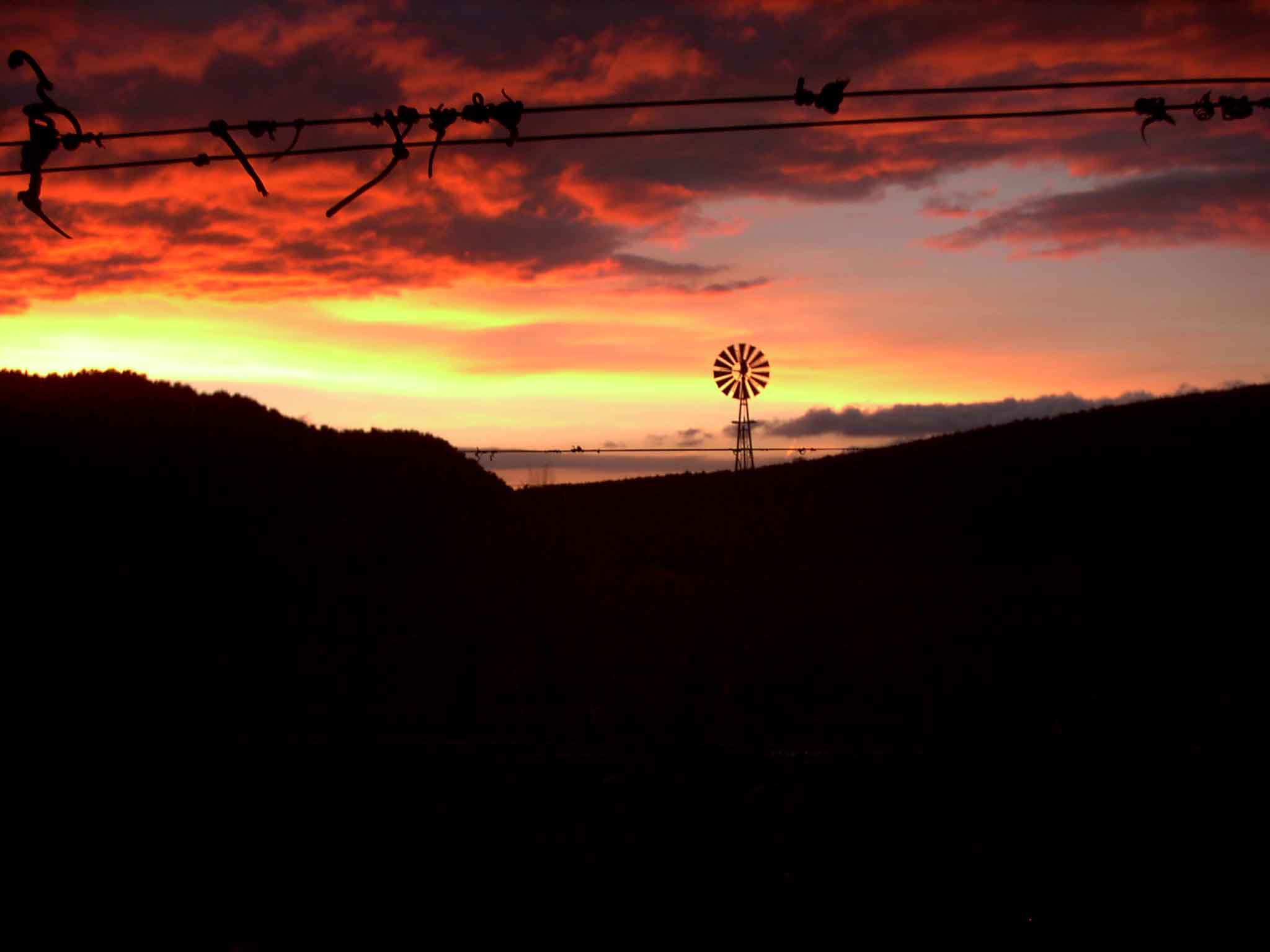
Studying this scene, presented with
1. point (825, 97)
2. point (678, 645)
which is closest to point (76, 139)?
point (825, 97)

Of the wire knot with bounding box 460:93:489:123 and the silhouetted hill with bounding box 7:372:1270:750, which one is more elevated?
the wire knot with bounding box 460:93:489:123

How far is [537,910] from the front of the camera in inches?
401

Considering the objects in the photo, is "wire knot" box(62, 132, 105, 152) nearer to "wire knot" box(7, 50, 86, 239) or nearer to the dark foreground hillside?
"wire knot" box(7, 50, 86, 239)

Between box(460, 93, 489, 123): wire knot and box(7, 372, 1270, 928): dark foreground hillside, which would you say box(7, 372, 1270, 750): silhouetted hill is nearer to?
box(7, 372, 1270, 928): dark foreground hillside

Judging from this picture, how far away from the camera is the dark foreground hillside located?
10867 mm

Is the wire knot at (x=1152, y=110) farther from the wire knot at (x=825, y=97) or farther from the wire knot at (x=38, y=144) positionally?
the wire knot at (x=38, y=144)

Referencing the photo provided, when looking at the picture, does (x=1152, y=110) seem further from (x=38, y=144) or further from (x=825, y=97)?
(x=38, y=144)

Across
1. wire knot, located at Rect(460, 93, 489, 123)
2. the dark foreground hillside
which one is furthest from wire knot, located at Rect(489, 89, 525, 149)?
the dark foreground hillside

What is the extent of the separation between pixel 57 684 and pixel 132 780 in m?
4.60

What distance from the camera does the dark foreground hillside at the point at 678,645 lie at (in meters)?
10.9

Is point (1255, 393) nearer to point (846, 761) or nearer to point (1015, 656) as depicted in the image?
point (1015, 656)

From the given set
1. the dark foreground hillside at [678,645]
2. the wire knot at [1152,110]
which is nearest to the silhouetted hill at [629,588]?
the dark foreground hillside at [678,645]

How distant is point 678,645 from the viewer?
2750 cm

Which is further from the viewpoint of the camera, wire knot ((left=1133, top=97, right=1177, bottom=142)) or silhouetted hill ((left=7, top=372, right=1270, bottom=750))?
silhouetted hill ((left=7, top=372, right=1270, bottom=750))
